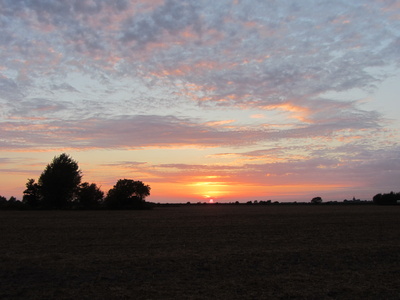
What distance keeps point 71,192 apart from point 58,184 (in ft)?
11.5

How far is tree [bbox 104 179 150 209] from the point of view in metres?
88.1

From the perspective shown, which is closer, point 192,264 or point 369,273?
point 369,273

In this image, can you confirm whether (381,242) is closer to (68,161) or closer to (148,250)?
(148,250)

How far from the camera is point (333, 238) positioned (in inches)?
829

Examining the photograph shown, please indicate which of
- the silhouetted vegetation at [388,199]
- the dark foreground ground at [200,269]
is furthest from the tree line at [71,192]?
the silhouetted vegetation at [388,199]

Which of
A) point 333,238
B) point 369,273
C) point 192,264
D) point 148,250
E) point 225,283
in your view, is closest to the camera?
point 225,283

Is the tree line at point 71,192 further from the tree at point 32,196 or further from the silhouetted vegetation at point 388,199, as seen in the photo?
the silhouetted vegetation at point 388,199

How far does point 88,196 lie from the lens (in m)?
88.2

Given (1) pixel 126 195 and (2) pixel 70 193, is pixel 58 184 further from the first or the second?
(1) pixel 126 195

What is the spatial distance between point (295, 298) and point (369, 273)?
4269 millimetres

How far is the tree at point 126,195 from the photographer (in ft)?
289

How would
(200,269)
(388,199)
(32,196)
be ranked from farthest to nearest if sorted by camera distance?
(388,199) < (32,196) < (200,269)

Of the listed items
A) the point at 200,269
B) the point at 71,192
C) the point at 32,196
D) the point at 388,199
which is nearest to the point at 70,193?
the point at 71,192

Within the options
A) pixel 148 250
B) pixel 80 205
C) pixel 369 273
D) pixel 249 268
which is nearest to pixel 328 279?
pixel 369 273
